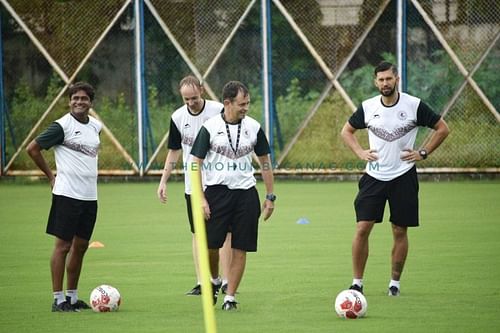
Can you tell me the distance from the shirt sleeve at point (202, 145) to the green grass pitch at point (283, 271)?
4.48 feet

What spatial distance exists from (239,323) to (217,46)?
17.0 m

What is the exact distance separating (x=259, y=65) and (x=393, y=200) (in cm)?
1492

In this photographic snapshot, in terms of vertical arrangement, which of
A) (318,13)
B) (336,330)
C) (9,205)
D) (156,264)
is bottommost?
(336,330)

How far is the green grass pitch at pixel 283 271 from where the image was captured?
9320 millimetres

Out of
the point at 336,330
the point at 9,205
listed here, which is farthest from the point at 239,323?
the point at 9,205

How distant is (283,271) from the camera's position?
12.5 metres

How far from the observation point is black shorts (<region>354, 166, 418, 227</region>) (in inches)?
424

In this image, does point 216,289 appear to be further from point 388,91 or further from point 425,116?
point 425,116

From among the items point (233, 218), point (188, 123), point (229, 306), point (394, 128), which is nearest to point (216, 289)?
point (229, 306)

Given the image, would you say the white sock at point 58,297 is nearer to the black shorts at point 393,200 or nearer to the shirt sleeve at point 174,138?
the shirt sleeve at point 174,138

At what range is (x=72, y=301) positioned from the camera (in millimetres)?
10188

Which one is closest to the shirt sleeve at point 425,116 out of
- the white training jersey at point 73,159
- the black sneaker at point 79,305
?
the white training jersey at point 73,159

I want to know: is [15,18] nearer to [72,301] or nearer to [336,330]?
[72,301]

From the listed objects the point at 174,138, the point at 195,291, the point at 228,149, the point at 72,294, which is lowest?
the point at 72,294
